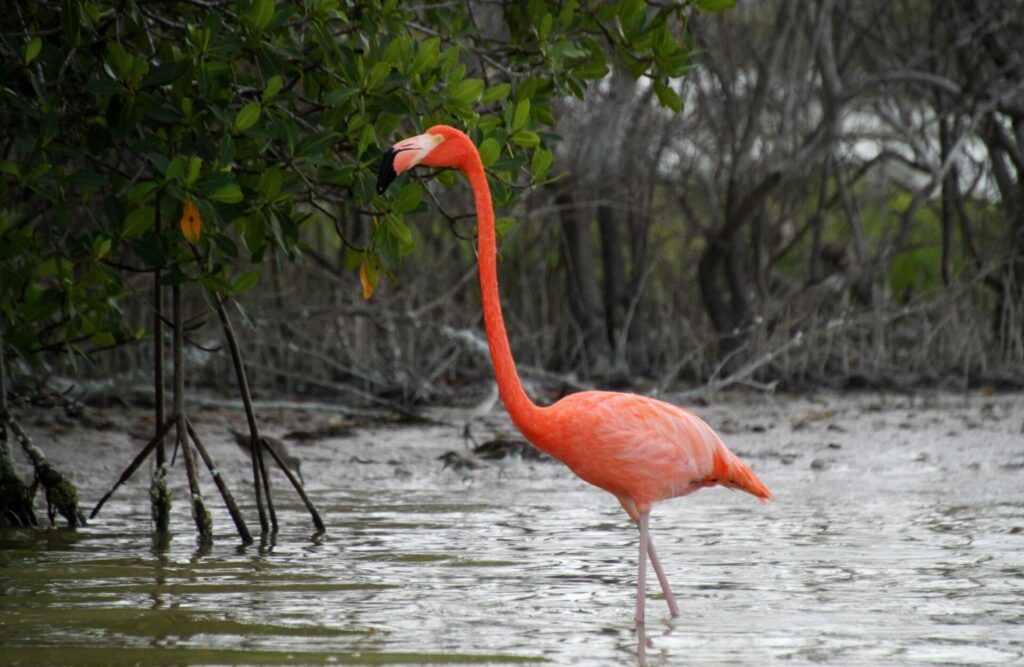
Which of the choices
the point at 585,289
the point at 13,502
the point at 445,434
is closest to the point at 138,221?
the point at 13,502

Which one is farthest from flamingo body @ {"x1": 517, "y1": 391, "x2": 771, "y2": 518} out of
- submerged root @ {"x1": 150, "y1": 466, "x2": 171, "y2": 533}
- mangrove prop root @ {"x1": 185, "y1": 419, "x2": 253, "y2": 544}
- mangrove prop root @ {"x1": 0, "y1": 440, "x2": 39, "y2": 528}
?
mangrove prop root @ {"x1": 0, "y1": 440, "x2": 39, "y2": 528}

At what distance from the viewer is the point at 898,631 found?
4.14 metres

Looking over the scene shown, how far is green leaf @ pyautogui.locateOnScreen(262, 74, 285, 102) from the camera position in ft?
16.0

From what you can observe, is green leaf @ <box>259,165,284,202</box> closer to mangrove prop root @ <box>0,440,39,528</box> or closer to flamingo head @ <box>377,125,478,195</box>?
flamingo head @ <box>377,125,478,195</box>

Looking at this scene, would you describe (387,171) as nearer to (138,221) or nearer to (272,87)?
(272,87)

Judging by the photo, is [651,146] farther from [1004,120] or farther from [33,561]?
[33,561]

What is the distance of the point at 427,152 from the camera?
14.3ft

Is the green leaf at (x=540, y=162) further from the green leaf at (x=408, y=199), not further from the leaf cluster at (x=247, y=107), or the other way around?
the green leaf at (x=408, y=199)

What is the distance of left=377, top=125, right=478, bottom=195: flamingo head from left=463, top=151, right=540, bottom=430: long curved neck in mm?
59

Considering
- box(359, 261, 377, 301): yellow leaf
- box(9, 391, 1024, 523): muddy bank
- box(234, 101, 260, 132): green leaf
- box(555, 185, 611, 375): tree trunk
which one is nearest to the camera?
box(234, 101, 260, 132): green leaf

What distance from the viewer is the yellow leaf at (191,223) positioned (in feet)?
16.4

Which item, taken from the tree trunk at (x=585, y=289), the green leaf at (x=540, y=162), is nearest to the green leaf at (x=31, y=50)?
the green leaf at (x=540, y=162)

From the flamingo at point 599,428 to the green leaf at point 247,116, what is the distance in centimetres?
74

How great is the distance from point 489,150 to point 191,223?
1092 millimetres
